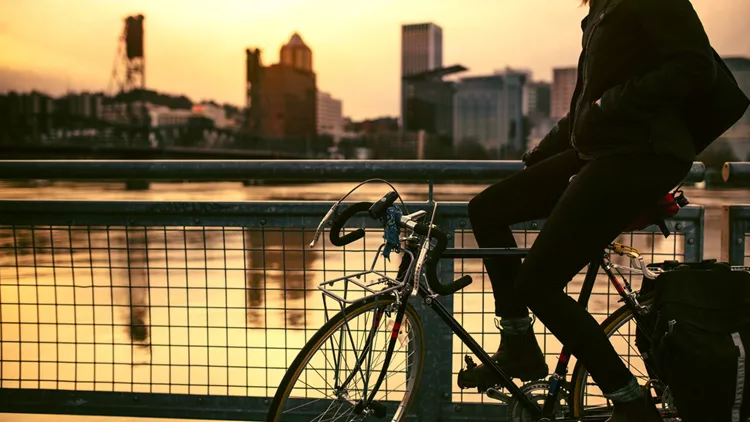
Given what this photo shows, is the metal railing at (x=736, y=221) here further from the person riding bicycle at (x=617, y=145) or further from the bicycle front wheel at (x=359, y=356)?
the bicycle front wheel at (x=359, y=356)

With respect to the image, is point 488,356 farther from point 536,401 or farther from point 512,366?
point 536,401

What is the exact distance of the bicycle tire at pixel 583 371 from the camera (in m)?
2.88

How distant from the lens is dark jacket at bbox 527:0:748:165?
2.25 meters

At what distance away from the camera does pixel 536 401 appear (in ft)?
A: 9.46

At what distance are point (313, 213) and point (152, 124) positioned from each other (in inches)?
3706

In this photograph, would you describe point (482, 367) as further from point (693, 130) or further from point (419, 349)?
point (693, 130)

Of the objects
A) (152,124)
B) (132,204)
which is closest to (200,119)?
(152,124)

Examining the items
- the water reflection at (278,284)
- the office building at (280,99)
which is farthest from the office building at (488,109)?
the water reflection at (278,284)

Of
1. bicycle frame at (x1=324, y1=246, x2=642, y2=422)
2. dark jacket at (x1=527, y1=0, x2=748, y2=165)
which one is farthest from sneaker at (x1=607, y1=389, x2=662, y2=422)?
dark jacket at (x1=527, y1=0, x2=748, y2=165)

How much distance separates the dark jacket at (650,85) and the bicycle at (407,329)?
44 centimetres

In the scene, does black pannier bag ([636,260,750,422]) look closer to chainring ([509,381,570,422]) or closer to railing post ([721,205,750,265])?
chainring ([509,381,570,422])

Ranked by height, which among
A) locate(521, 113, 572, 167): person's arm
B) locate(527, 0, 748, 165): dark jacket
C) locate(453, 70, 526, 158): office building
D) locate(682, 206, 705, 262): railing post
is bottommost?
locate(682, 206, 705, 262): railing post

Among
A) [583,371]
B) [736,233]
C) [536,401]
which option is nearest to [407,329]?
[536,401]

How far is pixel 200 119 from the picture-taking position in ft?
301
